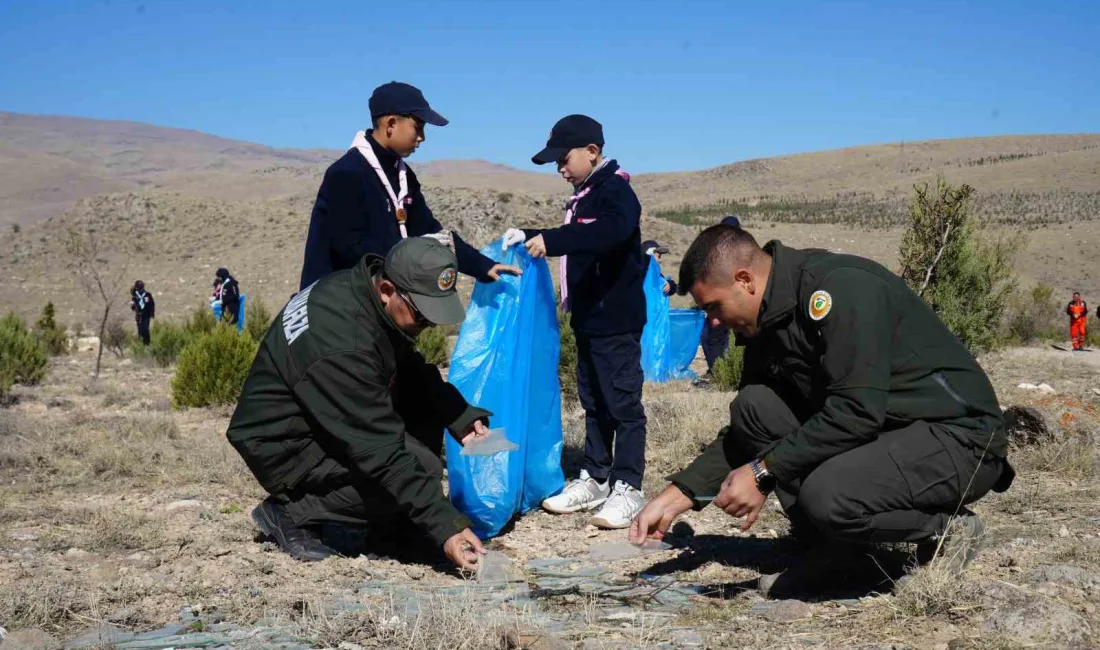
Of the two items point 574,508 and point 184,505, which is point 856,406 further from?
point 184,505

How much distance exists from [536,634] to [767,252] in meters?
1.33

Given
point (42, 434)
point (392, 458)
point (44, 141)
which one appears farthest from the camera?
point (44, 141)

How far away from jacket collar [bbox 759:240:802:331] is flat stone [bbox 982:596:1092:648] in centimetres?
102

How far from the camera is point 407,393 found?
12.4 ft

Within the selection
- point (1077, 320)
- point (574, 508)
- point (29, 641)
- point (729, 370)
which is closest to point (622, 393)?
point (574, 508)

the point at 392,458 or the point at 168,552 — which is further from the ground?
the point at 392,458

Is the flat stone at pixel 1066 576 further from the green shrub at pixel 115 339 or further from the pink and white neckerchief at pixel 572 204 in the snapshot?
the green shrub at pixel 115 339

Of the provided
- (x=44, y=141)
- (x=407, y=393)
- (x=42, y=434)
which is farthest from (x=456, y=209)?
(x=44, y=141)

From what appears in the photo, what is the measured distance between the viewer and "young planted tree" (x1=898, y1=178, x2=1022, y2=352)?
8.85 m

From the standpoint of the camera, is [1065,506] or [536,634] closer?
[536,634]

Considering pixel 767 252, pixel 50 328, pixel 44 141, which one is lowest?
pixel 50 328

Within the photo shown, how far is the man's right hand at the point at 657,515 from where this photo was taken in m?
2.96

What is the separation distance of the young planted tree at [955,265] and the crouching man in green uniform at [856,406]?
246 inches

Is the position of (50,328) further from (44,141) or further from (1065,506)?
(44,141)
